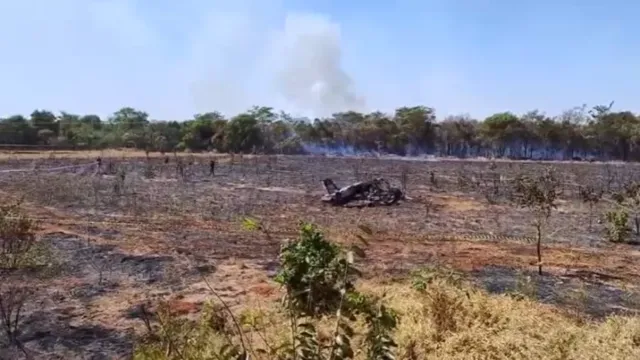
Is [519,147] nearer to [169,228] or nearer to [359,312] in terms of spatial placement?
[169,228]

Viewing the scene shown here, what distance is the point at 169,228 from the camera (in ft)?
42.9

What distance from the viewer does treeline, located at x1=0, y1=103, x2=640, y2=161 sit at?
45.4 m

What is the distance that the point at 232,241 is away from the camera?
12016mm

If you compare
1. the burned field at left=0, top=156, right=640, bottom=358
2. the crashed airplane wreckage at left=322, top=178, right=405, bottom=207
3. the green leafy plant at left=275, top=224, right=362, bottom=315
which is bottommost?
the burned field at left=0, top=156, right=640, bottom=358

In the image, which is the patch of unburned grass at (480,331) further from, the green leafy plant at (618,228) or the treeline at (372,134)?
the treeline at (372,134)

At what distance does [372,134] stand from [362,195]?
33.2 m

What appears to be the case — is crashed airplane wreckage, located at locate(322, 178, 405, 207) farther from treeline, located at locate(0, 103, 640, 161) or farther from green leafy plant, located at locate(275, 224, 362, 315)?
treeline, located at locate(0, 103, 640, 161)

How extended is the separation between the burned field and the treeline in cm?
2155

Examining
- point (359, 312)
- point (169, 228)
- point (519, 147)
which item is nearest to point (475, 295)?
point (359, 312)

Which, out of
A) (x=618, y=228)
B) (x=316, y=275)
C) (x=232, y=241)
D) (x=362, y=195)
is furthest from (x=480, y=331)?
(x=362, y=195)

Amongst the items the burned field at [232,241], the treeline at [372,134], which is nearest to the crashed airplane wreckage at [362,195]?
the burned field at [232,241]

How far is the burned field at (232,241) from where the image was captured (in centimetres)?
762

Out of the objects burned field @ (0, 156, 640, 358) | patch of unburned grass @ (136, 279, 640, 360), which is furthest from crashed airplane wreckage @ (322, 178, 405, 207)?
patch of unburned grass @ (136, 279, 640, 360)

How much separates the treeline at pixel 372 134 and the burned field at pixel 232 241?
70.7 feet
